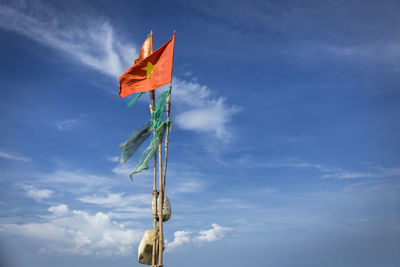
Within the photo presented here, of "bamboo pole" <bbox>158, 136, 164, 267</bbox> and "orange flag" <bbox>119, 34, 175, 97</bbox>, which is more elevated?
"orange flag" <bbox>119, 34, 175, 97</bbox>

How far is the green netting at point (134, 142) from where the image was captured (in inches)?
651

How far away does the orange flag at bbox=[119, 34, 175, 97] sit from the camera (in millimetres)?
15680

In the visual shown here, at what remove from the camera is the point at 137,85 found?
16.3 m

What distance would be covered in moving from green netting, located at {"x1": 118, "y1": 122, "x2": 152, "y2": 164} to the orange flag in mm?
1772

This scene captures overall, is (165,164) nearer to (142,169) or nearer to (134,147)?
(142,169)

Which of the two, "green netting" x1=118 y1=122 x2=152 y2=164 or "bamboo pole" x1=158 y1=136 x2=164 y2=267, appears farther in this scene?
"green netting" x1=118 y1=122 x2=152 y2=164

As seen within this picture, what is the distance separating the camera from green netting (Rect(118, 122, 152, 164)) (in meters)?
16.5

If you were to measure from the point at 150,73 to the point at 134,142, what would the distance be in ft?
10.8

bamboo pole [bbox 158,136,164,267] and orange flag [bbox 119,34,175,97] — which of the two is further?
orange flag [bbox 119,34,175,97]

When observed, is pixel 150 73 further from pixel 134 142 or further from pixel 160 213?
pixel 160 213

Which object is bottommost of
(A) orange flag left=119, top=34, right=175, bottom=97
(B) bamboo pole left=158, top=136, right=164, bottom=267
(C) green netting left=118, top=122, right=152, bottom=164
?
(B) bamboo pole left=158, top=136, right=164, bottom=267

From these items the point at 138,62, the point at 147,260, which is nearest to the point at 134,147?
the point at 138,62

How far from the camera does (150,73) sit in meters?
16.1

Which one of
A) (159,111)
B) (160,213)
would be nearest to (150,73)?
(159,111)
